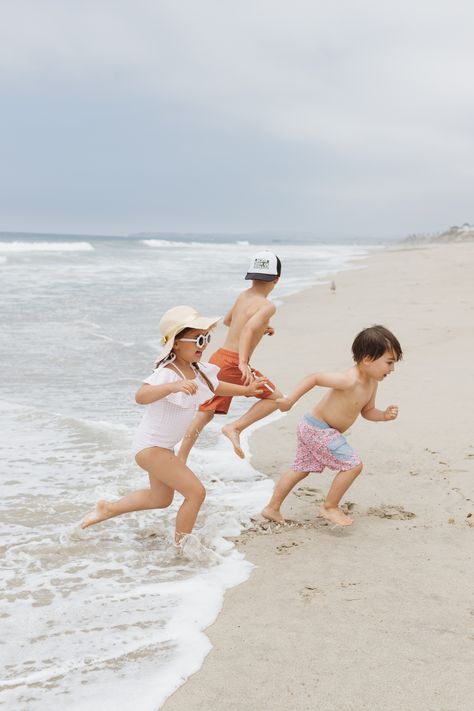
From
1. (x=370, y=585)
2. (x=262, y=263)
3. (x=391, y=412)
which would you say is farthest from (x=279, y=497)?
(x=262, y=263)

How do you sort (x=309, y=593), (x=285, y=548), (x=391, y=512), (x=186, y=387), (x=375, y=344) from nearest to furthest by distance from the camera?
1. (x=309, y=593)
2. (x=186, y=387)
3. (x=285, y=548)
4. (x=375, y=344)
5. (x=391, y=512)

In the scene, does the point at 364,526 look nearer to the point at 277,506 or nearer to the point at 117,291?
the point at 277,506

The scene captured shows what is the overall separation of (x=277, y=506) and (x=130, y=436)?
202 cm

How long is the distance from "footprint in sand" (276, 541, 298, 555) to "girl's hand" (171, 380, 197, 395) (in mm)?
960

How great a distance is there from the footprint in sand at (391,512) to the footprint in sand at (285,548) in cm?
66

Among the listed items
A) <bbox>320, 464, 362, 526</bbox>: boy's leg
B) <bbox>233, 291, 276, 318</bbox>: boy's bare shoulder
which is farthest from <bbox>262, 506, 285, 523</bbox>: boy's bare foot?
<bbox>233, 291, 276, 318</bbox>: boy's bare shoulder

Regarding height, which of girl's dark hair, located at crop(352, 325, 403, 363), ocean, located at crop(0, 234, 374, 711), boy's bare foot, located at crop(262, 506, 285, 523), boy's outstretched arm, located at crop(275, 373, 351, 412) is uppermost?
girl's dark hair, located at crop(352, 325, 403, 363)

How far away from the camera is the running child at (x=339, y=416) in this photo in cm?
406

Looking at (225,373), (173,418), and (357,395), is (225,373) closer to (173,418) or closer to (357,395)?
(357,395)

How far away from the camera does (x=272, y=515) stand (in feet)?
13.7

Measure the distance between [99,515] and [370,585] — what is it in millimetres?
1451

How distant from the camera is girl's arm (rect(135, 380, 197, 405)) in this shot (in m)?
3.48

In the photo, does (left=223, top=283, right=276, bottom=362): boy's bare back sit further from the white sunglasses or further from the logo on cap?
the white sunglasses

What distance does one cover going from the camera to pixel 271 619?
299 cm
